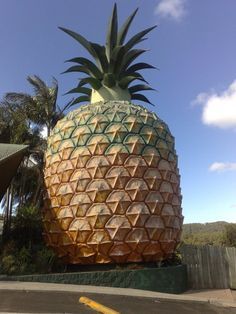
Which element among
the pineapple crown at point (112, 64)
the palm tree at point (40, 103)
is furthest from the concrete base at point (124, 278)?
the palm tree at point (40, 103)

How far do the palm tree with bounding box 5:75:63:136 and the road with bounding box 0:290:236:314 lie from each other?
1649cm

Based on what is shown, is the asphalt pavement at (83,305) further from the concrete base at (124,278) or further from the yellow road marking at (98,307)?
the concrete base at (124,278)

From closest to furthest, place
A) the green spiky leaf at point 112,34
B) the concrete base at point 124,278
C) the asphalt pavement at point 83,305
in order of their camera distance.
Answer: the asphalt pavement at point 83,305 < the concrete base at point 124,278 < the green spiky leaf at point 112,34

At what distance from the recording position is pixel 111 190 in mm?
13375

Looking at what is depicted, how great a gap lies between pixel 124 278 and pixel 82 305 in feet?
14.8

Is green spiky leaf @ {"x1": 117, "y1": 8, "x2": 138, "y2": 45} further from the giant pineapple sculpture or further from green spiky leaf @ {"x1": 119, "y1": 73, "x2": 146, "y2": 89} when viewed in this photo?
green spiky leaf @ {"x1": 119, "y1": 73, "x2": 146, "y2": 89}

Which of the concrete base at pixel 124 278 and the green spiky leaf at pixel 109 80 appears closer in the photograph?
the concrete base at pixel 124 278

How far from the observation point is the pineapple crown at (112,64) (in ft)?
52.5

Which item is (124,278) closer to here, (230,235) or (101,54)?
(101,54)

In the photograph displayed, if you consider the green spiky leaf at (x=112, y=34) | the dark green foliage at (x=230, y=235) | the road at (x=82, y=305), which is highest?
the green spiky leaf at (x=112, y=34)

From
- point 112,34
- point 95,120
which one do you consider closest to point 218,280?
point 95,120

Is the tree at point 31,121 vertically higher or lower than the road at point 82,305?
higher

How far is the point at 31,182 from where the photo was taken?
27.5 meters

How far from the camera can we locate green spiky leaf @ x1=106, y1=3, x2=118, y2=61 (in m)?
16.2
